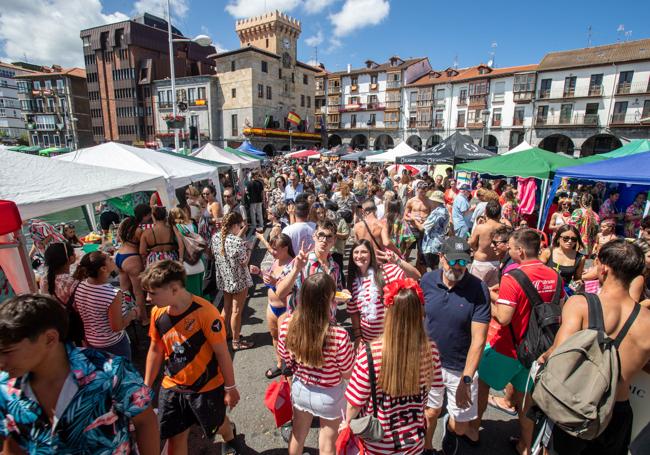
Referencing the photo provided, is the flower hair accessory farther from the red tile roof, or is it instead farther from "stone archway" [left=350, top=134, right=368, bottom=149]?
"stone archway" [left=350, top=134, right=368, bottom=149]

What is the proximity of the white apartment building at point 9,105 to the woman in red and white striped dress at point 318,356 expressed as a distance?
102980 mm

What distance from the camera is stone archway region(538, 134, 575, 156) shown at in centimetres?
3428

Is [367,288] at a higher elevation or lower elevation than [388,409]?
higher

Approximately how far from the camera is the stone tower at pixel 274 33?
45.2m

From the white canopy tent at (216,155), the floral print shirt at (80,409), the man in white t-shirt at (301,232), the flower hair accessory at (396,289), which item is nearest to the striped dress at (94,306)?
the floral print shirt at (80,409)

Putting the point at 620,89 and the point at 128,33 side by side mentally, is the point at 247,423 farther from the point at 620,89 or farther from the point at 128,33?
the point at 128,33

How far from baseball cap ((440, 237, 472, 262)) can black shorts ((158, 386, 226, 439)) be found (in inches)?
80.8

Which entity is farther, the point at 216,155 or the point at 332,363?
the point at 216,155

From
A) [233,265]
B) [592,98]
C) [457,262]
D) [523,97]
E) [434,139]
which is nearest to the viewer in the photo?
[457,262]

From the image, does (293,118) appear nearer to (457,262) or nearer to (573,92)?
(573,92)

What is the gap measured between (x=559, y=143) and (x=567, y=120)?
2.79m

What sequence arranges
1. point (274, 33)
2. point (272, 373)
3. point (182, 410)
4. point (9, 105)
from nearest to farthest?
point (182, 410) → point (272, 373) → point (274, 33) → point (9, 105)

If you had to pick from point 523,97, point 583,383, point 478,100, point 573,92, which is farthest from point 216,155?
point 573,92

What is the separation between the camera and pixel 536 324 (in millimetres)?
2590
